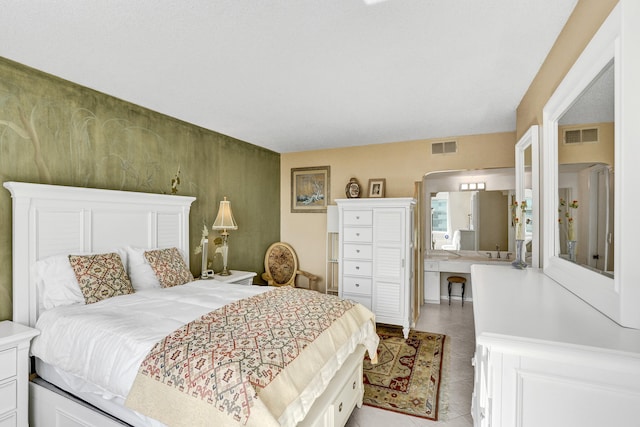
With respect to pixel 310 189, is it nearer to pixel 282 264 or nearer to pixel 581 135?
pixel 282 264

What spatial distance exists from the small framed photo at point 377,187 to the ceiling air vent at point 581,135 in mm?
3012

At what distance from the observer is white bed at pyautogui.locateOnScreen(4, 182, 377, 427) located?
1.71m

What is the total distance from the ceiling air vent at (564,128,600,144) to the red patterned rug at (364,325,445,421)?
1991 mm

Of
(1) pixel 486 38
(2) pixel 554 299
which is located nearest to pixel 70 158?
(1) pixel 486 38

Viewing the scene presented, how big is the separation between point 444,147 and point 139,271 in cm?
395

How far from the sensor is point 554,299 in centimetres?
145

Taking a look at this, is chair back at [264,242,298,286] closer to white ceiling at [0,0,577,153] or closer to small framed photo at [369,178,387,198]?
small framed photo at [369,178,387,198]

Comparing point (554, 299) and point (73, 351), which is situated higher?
point (554, 299)

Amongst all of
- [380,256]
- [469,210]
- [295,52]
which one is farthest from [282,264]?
[295,52]

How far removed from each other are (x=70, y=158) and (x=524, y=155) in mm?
3773

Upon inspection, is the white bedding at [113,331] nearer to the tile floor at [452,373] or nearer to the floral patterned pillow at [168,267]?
the floral patterned pillow at [168,267]

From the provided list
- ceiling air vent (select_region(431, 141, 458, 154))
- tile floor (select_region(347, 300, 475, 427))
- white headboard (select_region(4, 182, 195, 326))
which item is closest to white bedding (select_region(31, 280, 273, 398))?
white headboard (select_region(4, 182, 195, 326))

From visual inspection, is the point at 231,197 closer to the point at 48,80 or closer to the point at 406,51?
the point at 48,80

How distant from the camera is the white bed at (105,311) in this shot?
1.71 meters
